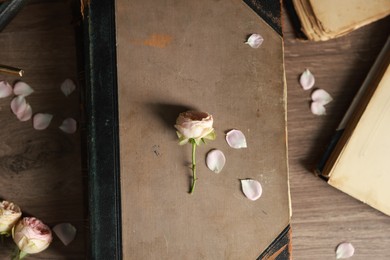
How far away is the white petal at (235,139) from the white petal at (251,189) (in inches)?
2.3

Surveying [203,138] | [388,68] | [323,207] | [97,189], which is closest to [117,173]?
[97,189]

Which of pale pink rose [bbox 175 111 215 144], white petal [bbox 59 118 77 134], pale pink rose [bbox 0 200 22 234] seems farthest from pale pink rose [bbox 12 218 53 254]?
pale pink rose [bbox 175 111 215 144]

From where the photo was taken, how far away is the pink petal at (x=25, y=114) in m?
0.84

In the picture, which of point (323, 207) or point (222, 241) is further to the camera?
point (323, 207)

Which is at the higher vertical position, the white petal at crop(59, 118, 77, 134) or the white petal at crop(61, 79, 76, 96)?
the white petal at crop(61, 79, 76, 96)

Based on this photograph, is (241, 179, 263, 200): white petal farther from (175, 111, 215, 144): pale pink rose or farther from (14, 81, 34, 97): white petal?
(14, 81, 34, 97): white petal

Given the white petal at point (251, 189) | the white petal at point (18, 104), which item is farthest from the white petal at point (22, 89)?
the white petal at point (251, 189)

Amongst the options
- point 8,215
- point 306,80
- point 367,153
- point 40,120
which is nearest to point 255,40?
point 306,80

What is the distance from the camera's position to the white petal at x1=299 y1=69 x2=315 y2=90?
89 centimetres

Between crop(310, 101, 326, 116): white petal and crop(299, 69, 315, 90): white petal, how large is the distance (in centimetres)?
3

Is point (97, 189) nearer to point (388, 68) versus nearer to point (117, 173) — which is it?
point (117, 173)

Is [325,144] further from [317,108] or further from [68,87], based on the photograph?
[68,87]

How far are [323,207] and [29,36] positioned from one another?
1.94ft

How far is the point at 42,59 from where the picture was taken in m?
0.85
